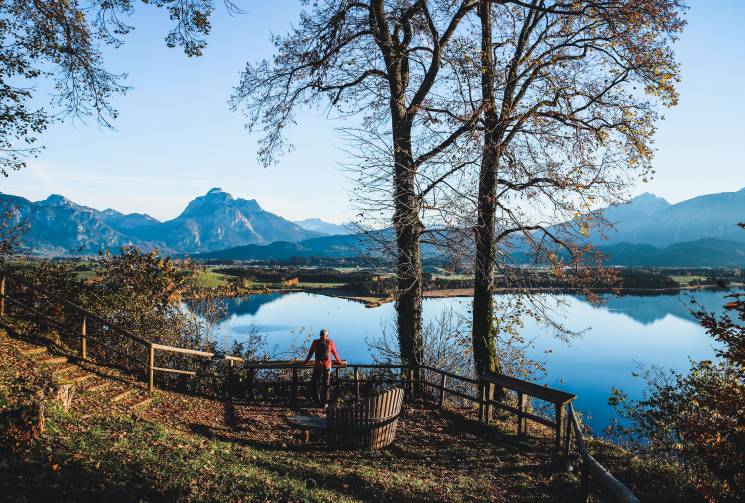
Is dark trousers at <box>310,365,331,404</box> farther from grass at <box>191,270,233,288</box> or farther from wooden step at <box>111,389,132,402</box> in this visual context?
grass at <box>191,270,233,288</box>

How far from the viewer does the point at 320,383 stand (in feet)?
→ 41.2

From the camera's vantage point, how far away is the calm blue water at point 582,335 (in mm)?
30270

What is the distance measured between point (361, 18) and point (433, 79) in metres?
3.35

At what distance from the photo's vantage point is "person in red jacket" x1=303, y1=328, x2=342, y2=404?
475 inches

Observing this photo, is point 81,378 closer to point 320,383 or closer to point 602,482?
point 320,383

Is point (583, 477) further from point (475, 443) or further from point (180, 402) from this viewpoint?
point (180, 402)

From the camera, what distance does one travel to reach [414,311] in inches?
572

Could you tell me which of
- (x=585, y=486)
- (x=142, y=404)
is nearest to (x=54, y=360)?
(x=142, y=404)

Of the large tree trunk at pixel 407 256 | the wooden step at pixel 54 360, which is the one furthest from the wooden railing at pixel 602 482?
the wooden step at pixel 54 360

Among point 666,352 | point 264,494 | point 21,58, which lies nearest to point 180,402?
point 264,494

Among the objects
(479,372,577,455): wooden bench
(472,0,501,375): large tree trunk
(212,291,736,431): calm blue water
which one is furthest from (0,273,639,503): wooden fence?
(212,291,736,431): calm blue water

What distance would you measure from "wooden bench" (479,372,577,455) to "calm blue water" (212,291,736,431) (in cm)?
377

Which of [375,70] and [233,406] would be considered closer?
[233,406]

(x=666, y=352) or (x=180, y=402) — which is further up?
(x=180, y=402)
